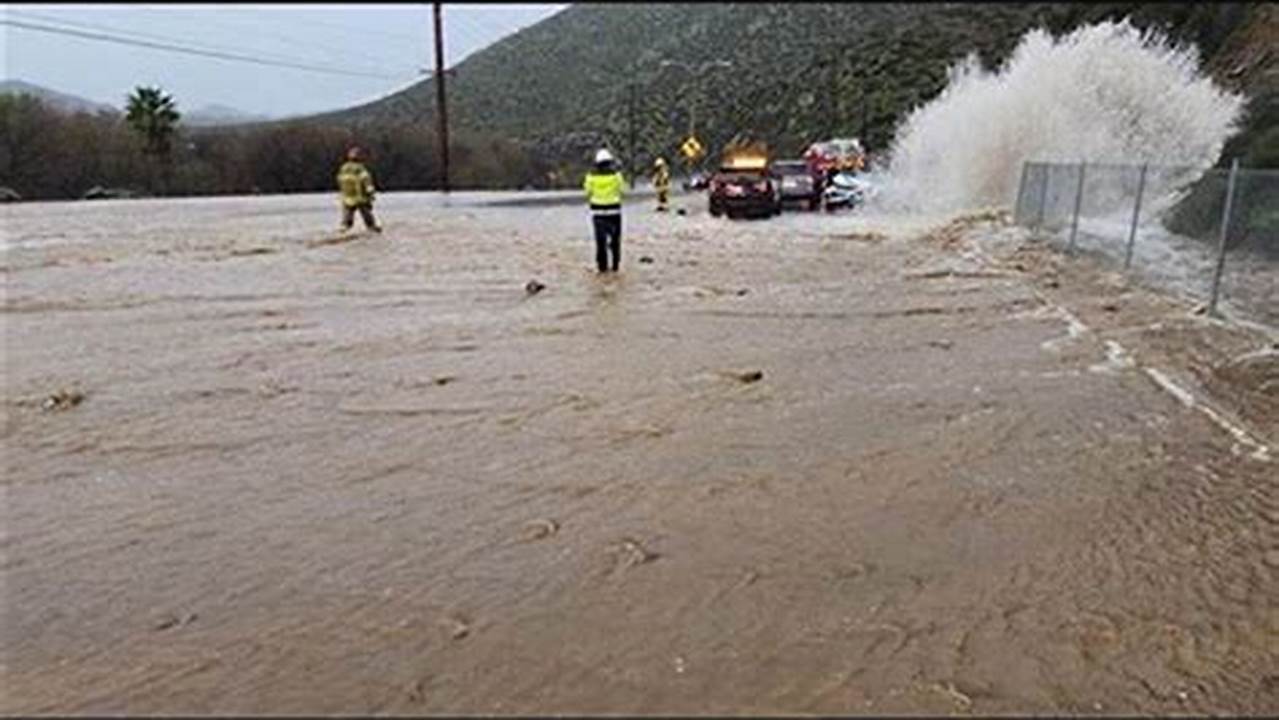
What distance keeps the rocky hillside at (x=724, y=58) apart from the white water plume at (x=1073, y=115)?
1.64 m

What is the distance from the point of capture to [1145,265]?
56.4ft

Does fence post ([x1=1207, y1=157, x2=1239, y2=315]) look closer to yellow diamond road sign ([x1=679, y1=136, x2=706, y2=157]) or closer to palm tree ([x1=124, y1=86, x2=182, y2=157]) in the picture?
yellow diamond road sign ([x1=679, y1=136, x2=706, y2=157])

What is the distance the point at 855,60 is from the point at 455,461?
149 ft

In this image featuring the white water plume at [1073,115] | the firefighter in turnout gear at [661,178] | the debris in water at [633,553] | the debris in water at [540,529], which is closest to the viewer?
the debris in water at [633,553]

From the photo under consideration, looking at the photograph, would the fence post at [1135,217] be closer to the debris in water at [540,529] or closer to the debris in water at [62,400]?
the debris in water at [540,529]

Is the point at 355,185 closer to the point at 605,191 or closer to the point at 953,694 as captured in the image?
the point at 605,191

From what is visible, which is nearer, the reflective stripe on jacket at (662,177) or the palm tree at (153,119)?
the reflective stripe on jacket at (662,177)

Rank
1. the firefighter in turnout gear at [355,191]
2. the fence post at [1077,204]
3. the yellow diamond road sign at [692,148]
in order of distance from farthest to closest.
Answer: the yellow diamond road sign at [692,148] < the firefighter in turnout gear at [355,191] < the fence post at [1077,204]

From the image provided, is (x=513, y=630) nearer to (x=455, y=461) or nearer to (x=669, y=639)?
(x=669, y=639)

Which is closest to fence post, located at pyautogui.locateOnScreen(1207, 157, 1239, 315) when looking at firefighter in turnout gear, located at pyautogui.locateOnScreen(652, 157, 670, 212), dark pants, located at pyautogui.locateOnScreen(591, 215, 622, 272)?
dark pants, located at pyautogui.locateOnScreen(591, 215, 622, 272)

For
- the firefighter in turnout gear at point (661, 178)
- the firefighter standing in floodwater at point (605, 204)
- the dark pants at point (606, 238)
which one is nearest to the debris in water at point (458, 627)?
the firefighter standing in floodwater at point (605, 204)

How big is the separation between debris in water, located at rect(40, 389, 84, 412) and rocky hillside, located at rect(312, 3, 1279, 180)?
16.5 metres

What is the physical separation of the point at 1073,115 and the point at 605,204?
20.1m

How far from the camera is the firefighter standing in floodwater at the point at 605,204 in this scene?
17.0 metres
